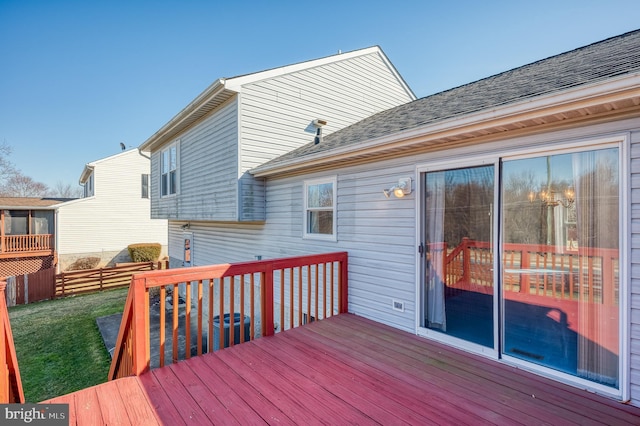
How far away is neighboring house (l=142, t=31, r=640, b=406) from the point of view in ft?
7.91

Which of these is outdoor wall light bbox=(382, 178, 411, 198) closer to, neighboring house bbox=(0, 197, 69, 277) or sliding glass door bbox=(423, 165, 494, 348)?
sliding glass door bbox=(423, 165, 494, 348)

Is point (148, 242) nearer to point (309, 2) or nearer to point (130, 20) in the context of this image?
point (130, 20)

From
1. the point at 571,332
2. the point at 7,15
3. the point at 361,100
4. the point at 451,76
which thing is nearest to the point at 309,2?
the point at 361,100

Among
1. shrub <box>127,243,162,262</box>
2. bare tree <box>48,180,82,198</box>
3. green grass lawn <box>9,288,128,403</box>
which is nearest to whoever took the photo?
green grass lawn <box>9,288,128,403</box>

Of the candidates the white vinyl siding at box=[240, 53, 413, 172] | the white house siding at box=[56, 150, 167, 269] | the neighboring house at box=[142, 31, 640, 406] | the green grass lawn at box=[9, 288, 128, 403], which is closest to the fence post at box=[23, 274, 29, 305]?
the green grass lawn at box=[9, 288, 128, 403]

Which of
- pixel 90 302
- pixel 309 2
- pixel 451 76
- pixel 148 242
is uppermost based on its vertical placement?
pixel 309 2

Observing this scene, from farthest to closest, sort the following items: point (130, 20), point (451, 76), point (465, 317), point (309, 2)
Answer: point (451, 76) → point (130, 20) → point (309, 2) → point (465, 317)

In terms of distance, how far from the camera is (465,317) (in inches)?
138

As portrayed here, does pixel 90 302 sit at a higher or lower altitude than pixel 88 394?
lower

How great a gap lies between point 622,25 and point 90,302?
1787 cm

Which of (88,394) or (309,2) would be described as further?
(309,2)

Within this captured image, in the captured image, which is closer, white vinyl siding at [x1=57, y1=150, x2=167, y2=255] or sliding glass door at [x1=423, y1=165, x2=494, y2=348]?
sliding glass door at [x1=423, y1=165, x2=494, y2=348]

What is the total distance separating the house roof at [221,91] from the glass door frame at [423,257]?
14.8ft

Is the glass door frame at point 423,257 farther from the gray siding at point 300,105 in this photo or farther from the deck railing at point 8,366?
the deck railing at point 8,366
